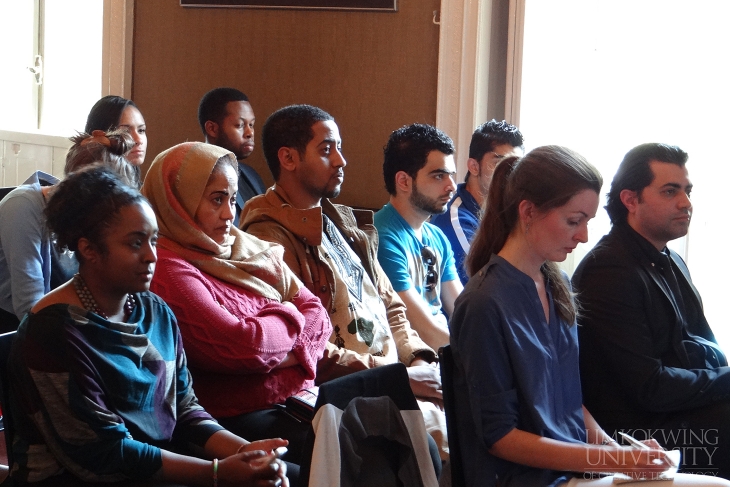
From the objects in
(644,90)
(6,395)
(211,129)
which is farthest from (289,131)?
(644,90)

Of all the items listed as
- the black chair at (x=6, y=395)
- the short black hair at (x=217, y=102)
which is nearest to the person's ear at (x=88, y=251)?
the black chair at (x=6, y=395)

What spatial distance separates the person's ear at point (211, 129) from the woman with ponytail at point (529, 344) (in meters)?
2.42

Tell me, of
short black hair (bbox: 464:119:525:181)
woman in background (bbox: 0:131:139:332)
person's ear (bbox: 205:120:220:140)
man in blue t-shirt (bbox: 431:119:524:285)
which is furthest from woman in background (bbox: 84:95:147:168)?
short black hair (bbox: 464:119:525:181)

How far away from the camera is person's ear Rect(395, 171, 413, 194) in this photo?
3080 mm

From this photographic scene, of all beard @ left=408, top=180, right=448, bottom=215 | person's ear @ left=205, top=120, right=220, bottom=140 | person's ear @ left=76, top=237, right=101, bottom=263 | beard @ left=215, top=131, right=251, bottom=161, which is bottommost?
person's ear @ left=76, top=237, right=101, bottom=263

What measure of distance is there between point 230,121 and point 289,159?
4.77ft

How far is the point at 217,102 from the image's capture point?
411 cm

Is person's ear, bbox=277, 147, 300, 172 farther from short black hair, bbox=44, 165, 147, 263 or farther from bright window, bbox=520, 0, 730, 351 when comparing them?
bright window, bbox=520, 0, 730, 351

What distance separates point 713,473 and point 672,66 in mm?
2012

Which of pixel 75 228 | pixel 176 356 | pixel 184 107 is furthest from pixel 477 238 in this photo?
pixel 184 107

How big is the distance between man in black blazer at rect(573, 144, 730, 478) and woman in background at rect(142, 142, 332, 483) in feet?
2.34

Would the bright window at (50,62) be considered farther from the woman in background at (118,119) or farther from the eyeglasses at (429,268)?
the eyeglasses at (429,268)

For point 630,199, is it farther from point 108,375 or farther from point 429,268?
point 108,375

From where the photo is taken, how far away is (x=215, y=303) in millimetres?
2084
